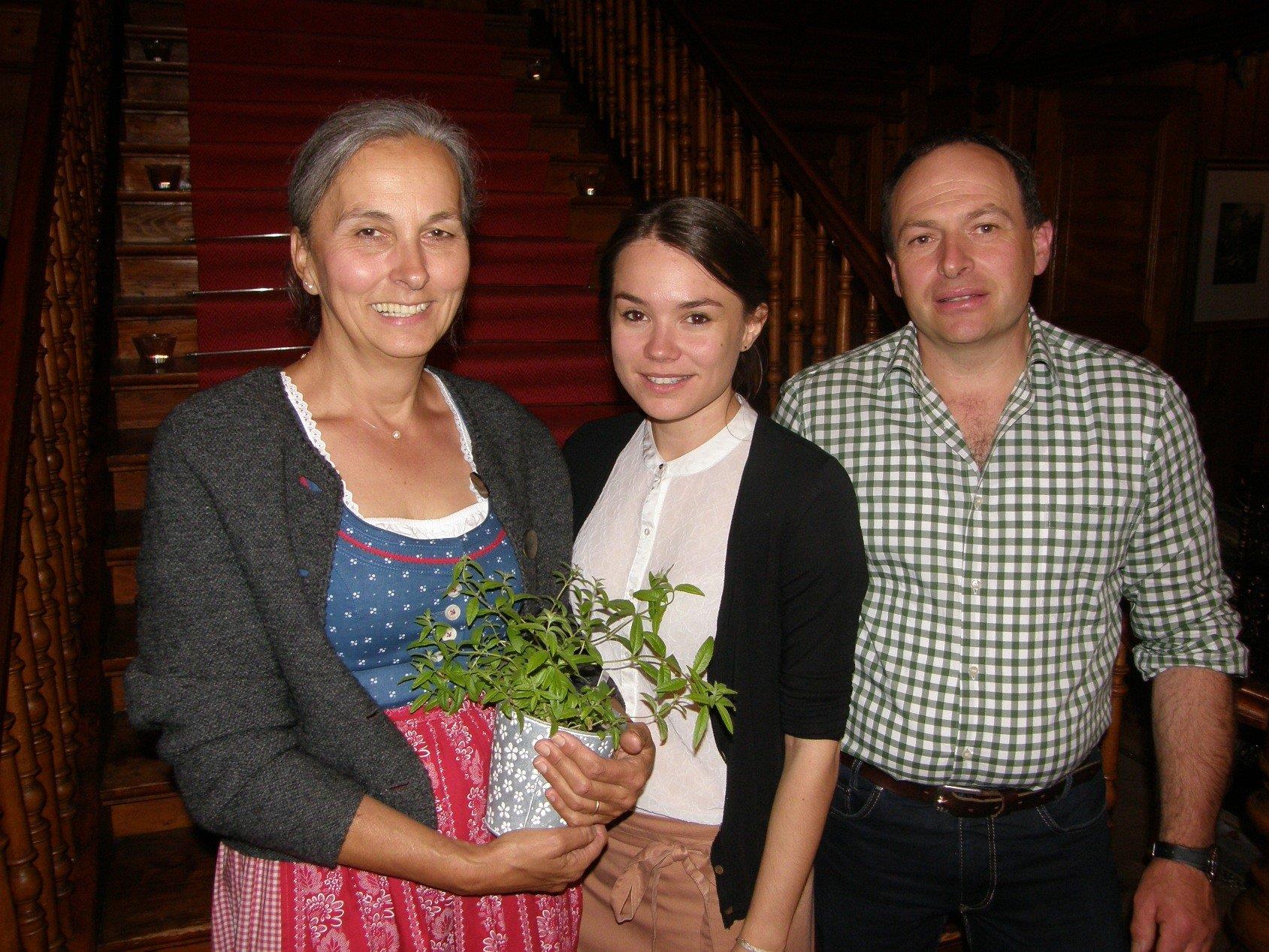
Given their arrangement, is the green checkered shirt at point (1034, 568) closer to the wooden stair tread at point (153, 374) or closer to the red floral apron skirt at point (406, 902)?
the red floral apron skirt at point (406, 902)

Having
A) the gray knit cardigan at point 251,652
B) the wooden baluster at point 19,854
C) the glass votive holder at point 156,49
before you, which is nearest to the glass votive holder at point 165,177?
the glass votive holder at point 156,49

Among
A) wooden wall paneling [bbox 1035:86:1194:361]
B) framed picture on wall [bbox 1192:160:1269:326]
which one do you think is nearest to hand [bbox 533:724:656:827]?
wooden wall paneling [bbox 1035:86:1194:361]

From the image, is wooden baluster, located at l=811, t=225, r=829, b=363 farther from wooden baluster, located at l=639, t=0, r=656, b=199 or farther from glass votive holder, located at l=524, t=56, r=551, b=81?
glass votive holder, located at l=524, t=56, r=551, b=81

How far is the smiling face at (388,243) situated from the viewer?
1.39 m

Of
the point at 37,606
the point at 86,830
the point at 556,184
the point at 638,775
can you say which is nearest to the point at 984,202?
the point at 638,775

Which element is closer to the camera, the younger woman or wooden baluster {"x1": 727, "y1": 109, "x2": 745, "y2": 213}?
the younger woman

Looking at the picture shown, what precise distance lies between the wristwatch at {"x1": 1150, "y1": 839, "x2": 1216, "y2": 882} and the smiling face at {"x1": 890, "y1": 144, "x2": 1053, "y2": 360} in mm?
904

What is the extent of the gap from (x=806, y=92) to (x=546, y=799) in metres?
5.80

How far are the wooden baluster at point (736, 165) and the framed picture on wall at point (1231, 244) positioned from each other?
3454mm

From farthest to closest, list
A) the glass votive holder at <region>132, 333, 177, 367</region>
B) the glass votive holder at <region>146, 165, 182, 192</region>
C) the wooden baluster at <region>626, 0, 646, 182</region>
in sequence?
1. the wooden baluster at <region>626, 0, 646, 182</region>
2. the glass votive holder at <region>146, 165, 182, 192</region>
3. the glass votive holder at <region>132, 333, 177, 367</region>

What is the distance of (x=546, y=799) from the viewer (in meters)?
1.24

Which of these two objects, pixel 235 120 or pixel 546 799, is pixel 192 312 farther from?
pixel 546 799

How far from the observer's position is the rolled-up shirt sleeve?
5.04ft

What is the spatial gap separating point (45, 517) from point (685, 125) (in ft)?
10.1
